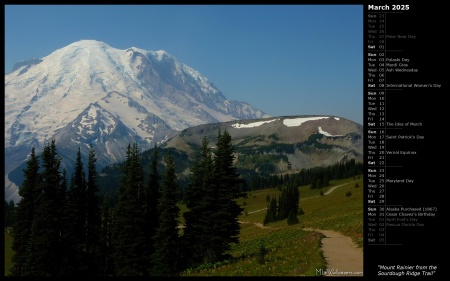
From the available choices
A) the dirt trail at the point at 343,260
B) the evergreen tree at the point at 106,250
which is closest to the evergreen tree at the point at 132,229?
the evergreen tree at the point at 106,250

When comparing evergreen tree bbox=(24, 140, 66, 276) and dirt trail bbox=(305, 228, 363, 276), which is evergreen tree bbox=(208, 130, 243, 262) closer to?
dirt trail bbox=(305, 228, 363, 276)

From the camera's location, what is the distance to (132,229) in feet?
155

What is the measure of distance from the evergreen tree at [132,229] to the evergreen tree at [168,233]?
4.68 metres

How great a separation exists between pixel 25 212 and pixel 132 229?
53.9 ft

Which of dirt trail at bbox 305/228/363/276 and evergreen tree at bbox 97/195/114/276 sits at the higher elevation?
dirt trail at bbox 305/228/363/276

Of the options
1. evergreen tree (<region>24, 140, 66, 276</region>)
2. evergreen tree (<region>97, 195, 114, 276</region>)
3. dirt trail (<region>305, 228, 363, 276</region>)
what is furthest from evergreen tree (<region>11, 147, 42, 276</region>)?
dirt trail (<region>305, 228, 363, 276</region>)

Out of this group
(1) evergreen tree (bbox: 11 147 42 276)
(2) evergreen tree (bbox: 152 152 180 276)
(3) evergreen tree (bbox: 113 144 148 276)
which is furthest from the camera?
(1) evergreen tree (bbox: 11 147 42 276)

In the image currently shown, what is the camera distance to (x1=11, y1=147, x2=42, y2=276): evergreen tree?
54094 mm

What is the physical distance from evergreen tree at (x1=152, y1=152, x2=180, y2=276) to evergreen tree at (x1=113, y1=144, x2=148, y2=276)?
184 inches

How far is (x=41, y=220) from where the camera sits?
50844 millimetres

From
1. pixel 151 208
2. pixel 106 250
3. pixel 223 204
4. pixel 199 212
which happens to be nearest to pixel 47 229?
pixel 151 208
